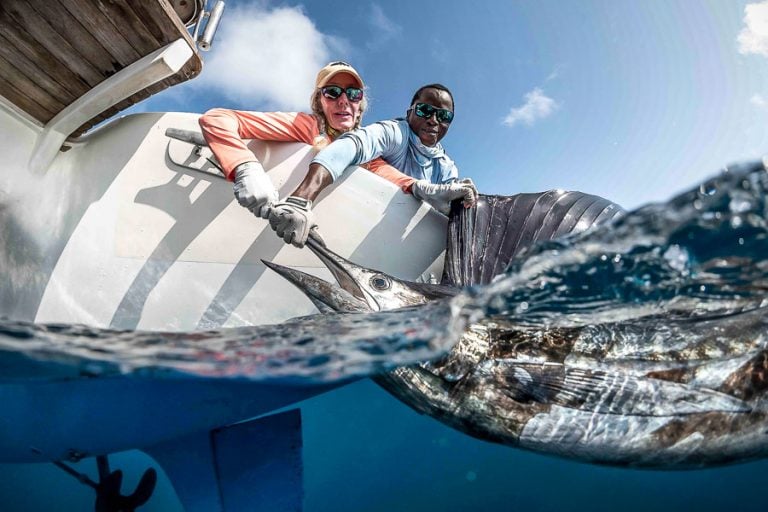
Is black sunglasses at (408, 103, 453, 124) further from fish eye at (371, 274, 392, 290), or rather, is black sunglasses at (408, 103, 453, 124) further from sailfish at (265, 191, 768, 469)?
sailfish at (265, 191, 768, 469)

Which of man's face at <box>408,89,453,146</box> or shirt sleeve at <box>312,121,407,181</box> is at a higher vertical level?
man's face at <box>408,89,453,146</box>

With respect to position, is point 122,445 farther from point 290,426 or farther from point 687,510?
point 687,510

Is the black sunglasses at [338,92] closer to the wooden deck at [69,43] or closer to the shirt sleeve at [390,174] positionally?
the shirt sleeve at [390,174]

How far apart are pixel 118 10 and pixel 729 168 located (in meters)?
3.36

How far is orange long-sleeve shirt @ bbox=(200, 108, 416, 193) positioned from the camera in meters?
2.56

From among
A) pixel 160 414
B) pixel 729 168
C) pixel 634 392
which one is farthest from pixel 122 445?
pixel 729 168

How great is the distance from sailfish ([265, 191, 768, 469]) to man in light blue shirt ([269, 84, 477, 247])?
1316mm

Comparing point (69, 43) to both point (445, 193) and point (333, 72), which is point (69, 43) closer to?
point (333, 72)

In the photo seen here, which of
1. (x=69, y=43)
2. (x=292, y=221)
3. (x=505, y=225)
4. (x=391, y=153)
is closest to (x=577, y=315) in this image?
(x=505, y=225)

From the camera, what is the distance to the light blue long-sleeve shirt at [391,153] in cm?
269

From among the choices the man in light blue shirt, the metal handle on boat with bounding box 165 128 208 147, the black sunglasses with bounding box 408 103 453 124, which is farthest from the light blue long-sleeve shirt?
the metal handle on boat with bounding box 165 128 208 147

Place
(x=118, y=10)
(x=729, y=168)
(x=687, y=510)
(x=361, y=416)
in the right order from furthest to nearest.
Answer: (x=361, y=416), (x=687, y=510), (x=118, y=10), (x=729, y=168)

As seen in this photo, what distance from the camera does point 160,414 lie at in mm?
1426

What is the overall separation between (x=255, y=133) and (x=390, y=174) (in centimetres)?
108
